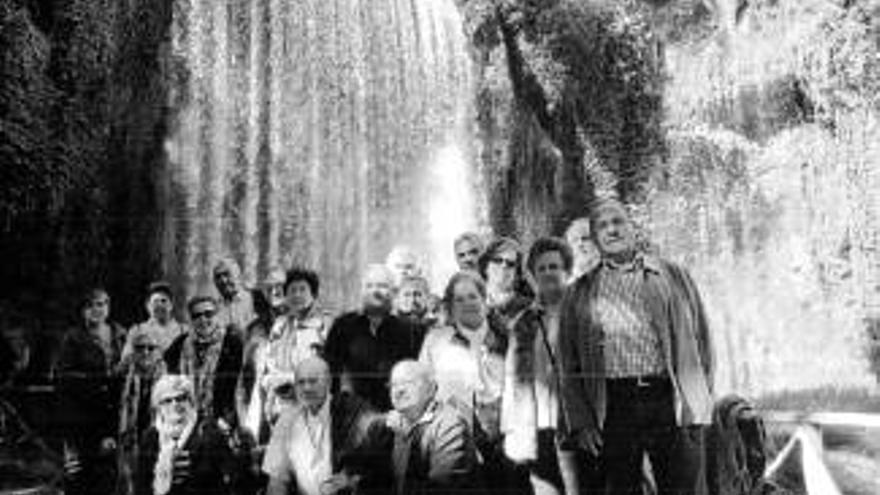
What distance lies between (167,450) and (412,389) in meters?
1.01

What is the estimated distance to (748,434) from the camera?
4.29 metres

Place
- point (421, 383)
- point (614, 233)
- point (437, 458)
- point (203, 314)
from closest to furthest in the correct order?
point (437, 458)
point (421, 383)
point (614, 233)
point (203, 314)

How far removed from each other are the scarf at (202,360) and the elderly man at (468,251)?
3.24 feet

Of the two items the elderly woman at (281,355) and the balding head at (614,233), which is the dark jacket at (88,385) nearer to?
the elderly woman at (281,355)

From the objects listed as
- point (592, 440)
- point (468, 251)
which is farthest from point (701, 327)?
point (468, 251)

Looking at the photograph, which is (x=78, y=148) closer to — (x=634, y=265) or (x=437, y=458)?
(x=437, y=458)

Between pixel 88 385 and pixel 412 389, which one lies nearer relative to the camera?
pixel 412 389

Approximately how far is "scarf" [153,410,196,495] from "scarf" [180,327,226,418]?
3.3 inches

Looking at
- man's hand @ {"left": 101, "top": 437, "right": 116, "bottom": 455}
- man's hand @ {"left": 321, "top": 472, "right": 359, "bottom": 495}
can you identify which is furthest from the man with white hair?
man's hand @ {"left": 101, "top": 437, "right": 116, "bottom": 455}

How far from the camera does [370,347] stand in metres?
4.32

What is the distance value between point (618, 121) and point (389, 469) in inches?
86.8

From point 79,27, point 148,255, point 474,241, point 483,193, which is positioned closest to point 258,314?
point 148,255

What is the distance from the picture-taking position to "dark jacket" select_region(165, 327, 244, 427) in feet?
14.5

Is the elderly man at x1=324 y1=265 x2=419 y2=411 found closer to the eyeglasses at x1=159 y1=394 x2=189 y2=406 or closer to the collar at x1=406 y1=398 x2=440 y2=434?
the collar at x1=406 y1=398 x2=440 y2=434
